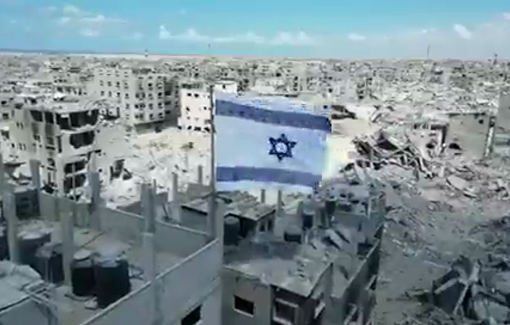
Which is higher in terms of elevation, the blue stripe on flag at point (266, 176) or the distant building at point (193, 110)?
the blue stripe on flag at point (266, 176)

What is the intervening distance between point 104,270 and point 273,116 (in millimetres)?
3287

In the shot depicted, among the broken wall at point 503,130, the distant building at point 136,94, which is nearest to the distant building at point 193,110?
the distant building at point 136,94

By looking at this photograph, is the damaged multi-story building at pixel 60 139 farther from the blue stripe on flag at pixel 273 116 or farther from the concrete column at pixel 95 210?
the blue stripe on flag at pixel 273 116

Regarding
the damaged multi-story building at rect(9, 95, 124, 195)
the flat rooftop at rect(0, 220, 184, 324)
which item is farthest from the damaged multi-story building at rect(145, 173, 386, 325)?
the damaged multi-story building at rect(9, 95, 124, 195)

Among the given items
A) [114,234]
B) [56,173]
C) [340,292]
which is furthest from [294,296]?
[56,173]

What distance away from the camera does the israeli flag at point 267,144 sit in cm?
707

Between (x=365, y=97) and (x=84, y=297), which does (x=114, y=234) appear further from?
(x=365, y=97)

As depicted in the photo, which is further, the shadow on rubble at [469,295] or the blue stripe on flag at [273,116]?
the shadow on rubble at [469,295]

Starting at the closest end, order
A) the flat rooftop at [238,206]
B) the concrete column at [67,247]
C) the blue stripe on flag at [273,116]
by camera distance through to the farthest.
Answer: the concrete column at [67,247] → the blue stripe on flag at [273,116] → the flat rooftop at [238,206]

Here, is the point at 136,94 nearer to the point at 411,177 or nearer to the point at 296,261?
the point at 411,177

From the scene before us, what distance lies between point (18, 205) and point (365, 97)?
237 feet

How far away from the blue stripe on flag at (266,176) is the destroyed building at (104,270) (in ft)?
3.61

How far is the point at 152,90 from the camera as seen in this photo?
163 ft

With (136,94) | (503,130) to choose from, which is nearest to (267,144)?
(503,130)
